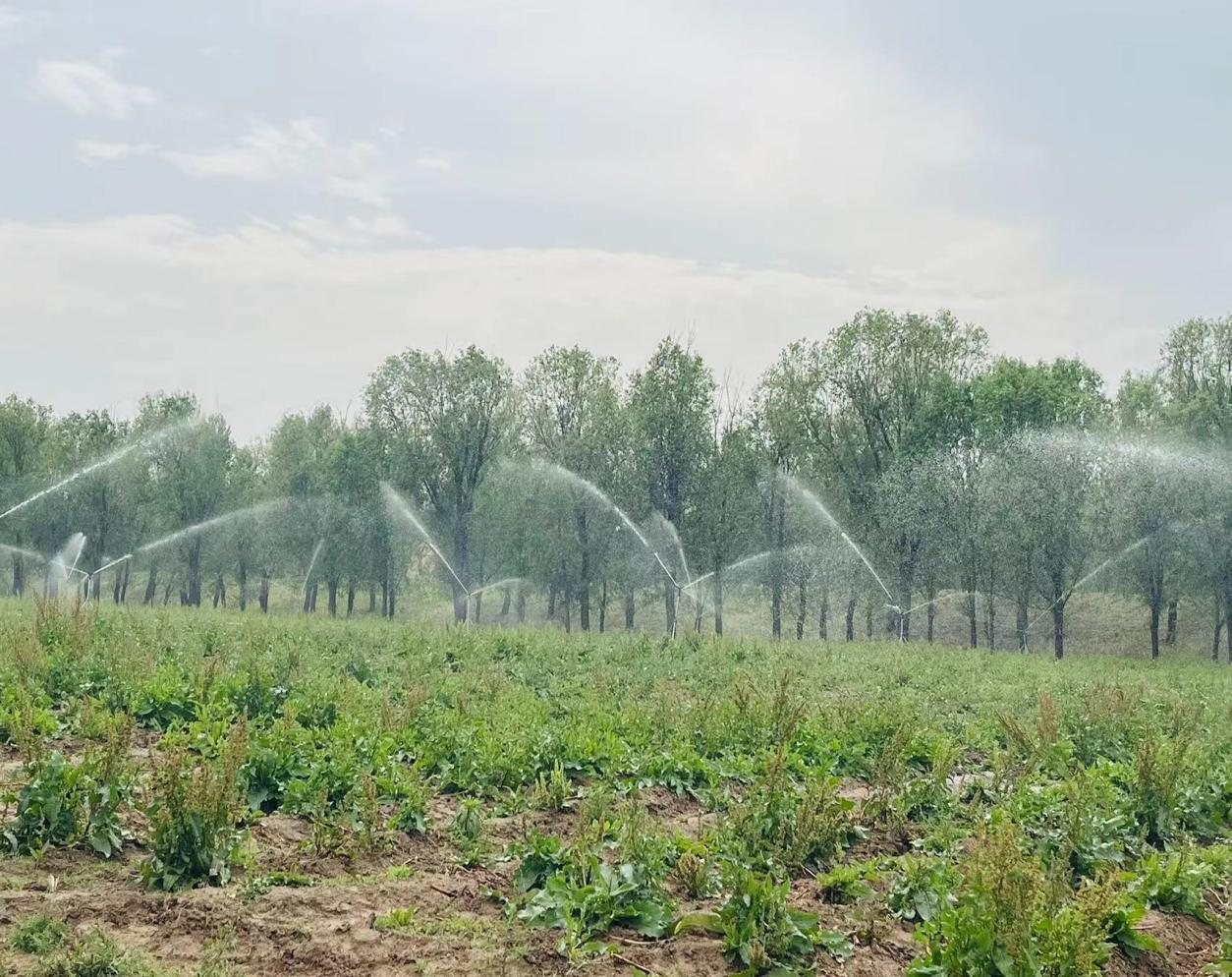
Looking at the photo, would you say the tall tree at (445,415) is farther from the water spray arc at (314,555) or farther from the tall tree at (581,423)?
the water spray arc at (314,555)

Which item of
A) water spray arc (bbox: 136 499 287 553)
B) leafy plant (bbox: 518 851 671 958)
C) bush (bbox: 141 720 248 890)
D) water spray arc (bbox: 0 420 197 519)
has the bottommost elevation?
leafy plant (bbox: 518 851 671 958)

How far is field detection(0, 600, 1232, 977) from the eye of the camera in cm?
634

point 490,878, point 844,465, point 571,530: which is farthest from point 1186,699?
point 571,530

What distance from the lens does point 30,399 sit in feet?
220

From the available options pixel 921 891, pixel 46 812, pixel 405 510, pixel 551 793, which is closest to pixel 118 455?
pixel 405 510

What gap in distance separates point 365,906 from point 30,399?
232ft

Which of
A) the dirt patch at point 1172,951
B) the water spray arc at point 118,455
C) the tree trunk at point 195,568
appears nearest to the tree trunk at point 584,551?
the tree trunk at point 195,568

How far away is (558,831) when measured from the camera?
356 inches

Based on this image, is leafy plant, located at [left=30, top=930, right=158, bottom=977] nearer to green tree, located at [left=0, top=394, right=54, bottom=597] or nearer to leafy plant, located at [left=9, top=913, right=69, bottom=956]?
leafy plant, located at [left=9, top=913, right=69, bottom=956]

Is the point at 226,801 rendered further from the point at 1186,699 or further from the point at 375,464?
the point at 375,464

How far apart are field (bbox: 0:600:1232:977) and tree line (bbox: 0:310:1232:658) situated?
3514 centimetres

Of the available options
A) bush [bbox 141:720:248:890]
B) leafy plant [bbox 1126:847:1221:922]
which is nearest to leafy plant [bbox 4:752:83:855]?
bush [bbox 141:720:248:890]

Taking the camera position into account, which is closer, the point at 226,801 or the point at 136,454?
the point at 226,801

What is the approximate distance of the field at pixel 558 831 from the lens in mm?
6344
